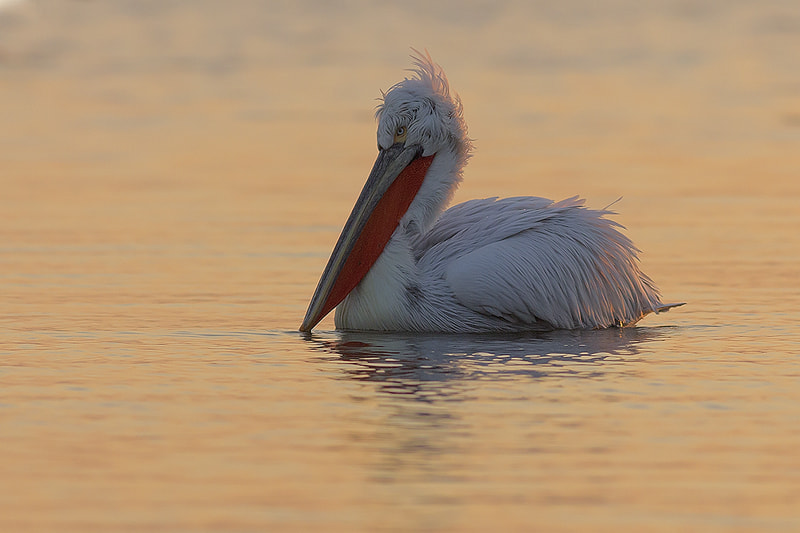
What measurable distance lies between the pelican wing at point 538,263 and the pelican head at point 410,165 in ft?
0.62

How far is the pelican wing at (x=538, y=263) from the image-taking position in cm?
777

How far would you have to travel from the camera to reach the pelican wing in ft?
25.5

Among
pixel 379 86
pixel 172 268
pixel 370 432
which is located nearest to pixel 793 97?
pixel 379 86

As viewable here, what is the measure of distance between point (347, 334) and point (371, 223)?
545 millimetres

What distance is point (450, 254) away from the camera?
7973 mm

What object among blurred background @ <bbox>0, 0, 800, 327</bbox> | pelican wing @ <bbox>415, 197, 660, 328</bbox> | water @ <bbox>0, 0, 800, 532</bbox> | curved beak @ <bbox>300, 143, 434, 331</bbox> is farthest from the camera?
blurred background @ <bbox>0, 0, 800, 327</bbox>

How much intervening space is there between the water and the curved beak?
0.85ft

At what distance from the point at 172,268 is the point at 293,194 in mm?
2577

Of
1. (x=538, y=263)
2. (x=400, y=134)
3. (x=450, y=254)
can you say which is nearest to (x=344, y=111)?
(x=400, y=134)

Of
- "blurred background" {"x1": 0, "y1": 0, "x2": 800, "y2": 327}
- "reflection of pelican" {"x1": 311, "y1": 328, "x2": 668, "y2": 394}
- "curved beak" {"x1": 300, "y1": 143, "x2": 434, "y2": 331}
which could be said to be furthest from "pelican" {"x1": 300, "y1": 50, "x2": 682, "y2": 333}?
"blurred background" {"x1": 0, "y1": 0, "x2": 800, "y2": 327}

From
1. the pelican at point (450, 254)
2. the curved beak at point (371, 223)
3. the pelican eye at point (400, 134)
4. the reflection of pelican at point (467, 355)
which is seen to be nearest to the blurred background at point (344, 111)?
the curved beak at point (371, 223)

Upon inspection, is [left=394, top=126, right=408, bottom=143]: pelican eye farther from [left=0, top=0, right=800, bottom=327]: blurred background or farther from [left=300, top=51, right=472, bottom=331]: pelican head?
[left=0, top=0, right=800, bottom=327]: blurred background

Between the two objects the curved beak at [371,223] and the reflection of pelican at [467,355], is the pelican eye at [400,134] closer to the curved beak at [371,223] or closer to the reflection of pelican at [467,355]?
the curved beak at [371,223]

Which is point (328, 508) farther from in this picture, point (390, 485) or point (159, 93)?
point (159, 93)
